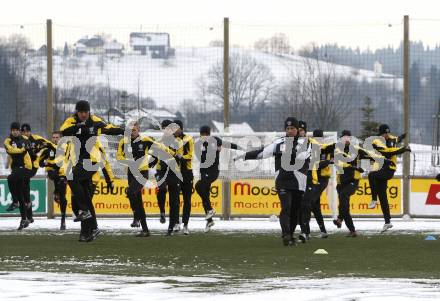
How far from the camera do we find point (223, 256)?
15773mm

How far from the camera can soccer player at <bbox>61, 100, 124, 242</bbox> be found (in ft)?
59.4

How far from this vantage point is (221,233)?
2147 cm

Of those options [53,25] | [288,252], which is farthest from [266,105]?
[288,252]

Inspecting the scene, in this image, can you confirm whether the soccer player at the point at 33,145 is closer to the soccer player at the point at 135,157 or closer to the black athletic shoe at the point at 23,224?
the black athletic shoe at the point at 23,224

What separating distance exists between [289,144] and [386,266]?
149 inches

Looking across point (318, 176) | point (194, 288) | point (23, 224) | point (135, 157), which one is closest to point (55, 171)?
point (23, 224)

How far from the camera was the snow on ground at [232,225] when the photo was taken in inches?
891

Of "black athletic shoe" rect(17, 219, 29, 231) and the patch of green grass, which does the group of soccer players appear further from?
the patch of green grass

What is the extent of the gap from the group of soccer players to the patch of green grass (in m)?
0.60

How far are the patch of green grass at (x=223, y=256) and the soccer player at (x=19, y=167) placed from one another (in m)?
2.05

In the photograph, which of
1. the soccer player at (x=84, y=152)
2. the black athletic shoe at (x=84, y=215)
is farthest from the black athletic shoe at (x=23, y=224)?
the black athletic shoe at (x=84, y=215)

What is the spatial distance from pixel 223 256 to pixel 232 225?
346 inches

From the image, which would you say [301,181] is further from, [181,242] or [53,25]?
[53,25]

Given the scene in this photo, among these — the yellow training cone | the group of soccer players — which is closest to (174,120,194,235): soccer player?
the group of soccer players
